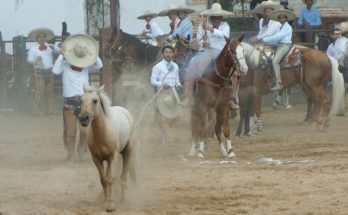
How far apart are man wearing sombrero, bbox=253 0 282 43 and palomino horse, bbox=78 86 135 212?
918 cm

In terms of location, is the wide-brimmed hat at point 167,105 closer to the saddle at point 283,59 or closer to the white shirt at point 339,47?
the saddle at point 283,59

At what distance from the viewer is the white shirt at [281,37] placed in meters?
20.4

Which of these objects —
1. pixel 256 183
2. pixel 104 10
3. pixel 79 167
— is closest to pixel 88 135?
pixel 256 183

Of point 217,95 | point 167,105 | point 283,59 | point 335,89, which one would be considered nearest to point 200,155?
point 217,95

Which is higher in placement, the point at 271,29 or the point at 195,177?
the point at 271,29

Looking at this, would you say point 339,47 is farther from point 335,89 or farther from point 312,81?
point 335,89

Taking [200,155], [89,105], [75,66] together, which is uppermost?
[89,105]

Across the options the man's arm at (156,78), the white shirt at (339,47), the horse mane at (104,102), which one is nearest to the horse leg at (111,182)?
the horse mane at (104,102)

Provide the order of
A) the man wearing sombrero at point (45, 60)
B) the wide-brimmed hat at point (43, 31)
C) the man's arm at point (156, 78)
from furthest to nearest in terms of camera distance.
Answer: the wide-brimmed hat at point (43, 31) < the man wearing sombrero at point (45, 60) < the man's arm at point (156, 78)

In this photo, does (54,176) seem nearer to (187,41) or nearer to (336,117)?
(187,41)

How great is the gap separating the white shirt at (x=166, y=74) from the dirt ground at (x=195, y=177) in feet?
3.03

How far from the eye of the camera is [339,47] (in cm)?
2356

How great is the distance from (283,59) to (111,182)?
33.5 ft

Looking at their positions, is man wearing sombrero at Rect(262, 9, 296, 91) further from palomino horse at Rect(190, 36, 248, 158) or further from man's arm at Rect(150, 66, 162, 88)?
palomino horse at Rect(190, 36, 248, 158)
